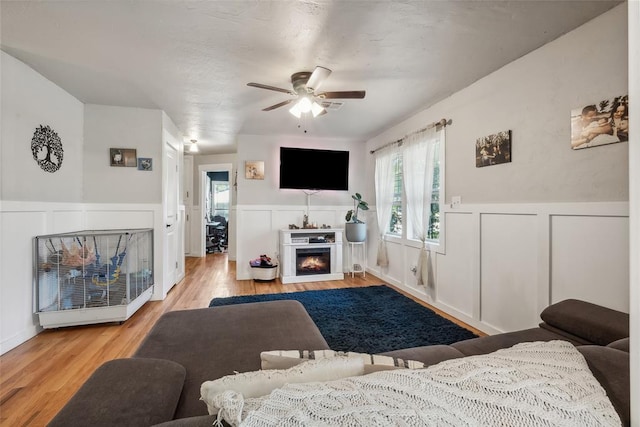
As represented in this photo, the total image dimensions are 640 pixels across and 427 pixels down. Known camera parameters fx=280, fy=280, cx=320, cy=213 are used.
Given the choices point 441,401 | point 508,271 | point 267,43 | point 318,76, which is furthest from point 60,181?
point 508,271

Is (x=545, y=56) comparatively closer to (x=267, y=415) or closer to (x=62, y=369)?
(x=267, y=415)

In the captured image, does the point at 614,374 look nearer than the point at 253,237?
Yes

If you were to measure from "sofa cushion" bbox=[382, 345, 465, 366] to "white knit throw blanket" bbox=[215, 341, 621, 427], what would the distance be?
1.98 ft

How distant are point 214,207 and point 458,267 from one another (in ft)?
25.7

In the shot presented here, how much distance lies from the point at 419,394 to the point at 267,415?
0.29 metres

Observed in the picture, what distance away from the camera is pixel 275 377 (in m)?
0.66

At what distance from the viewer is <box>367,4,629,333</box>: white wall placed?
5.53 ft

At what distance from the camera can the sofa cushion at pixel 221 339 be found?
44.0 inches

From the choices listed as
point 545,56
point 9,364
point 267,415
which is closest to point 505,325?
point 545,56

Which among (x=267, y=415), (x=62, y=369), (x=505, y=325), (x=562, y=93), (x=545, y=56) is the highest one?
(x=545, y=56)

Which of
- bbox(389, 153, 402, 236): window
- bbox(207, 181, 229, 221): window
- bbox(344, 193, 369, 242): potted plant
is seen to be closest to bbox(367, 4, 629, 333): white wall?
bbox(389, 153, 402, 236): window

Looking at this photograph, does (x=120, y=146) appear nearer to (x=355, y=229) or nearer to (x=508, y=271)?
(x=355, y=229)

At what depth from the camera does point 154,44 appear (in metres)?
2.04

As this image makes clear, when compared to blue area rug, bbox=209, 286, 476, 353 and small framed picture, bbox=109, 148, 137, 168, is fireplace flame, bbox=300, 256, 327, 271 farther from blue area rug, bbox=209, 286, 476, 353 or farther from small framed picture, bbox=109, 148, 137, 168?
small framed picture, bbox=109, 148, 137, 168
